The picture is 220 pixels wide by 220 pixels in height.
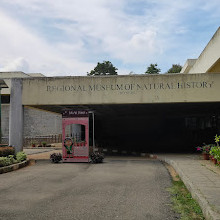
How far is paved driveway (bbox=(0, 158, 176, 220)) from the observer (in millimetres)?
5738

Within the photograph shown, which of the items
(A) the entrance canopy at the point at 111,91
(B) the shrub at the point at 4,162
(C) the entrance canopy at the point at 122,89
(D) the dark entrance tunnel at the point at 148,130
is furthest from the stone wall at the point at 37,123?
(B) the shrub at the point at 4,162

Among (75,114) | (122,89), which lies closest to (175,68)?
(122,89)

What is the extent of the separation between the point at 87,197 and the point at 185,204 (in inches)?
96.4

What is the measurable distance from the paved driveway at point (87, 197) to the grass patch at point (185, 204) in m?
0.19

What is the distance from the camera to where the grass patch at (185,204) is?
220 inches

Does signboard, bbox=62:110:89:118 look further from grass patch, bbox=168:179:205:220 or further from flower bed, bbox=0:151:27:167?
grass patch, bbox=168:179:205:220

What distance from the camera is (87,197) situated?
7.25m

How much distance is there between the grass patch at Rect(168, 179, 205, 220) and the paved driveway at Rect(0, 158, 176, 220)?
194 mm

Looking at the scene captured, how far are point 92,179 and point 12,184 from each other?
2724 millimetres

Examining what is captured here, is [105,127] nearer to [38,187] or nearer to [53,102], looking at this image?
[53,102]

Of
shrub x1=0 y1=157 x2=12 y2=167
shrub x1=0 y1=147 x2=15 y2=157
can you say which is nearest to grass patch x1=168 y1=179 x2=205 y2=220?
shrub x1=0 y1=157 x2=12 y2=167

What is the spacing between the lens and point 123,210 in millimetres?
5961

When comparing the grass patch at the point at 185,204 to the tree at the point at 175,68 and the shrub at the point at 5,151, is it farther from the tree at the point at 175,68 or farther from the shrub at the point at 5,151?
the tree at the point at 175,68

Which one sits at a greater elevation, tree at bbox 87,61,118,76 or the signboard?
tree at bbox 87,61,118,76
